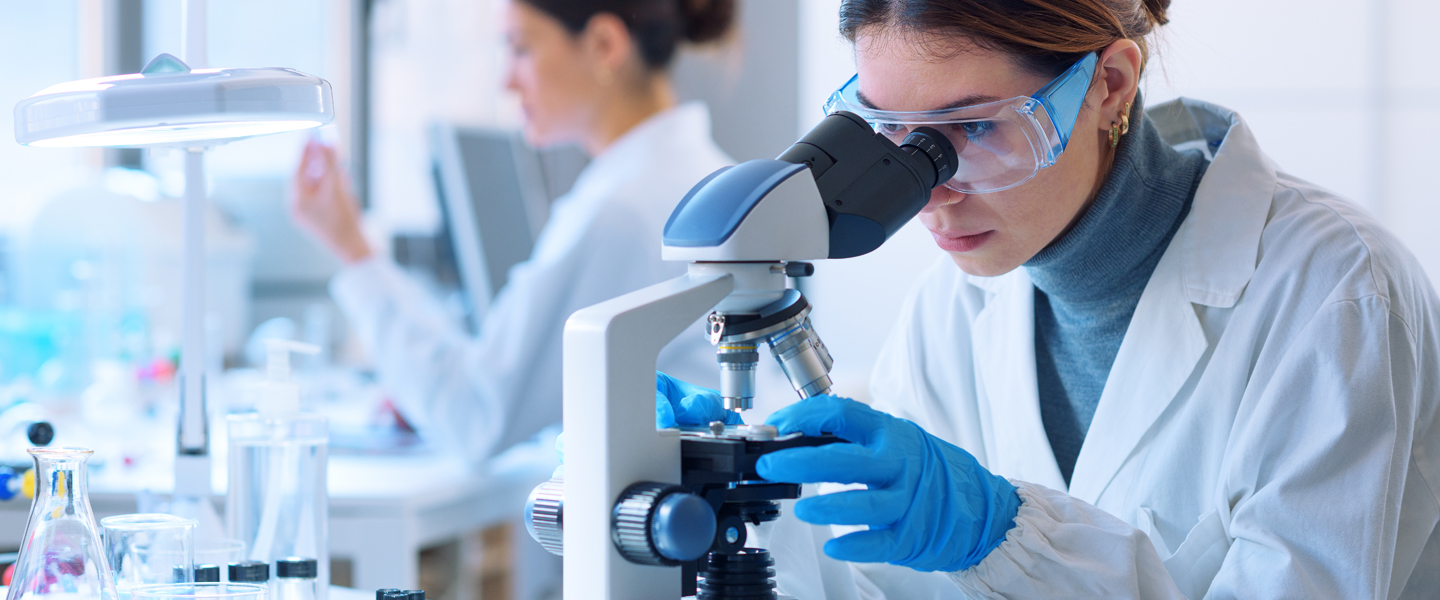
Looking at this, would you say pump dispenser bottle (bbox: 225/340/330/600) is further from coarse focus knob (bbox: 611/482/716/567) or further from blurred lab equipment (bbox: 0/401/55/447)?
blurred lab equipment (bbox: 0/401/55/447)

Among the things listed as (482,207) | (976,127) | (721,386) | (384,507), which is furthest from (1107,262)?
(482,207)

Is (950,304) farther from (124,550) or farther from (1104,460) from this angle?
(124,550)

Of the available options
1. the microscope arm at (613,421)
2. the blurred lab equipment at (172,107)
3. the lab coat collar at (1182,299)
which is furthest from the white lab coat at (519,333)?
the microscope arm at (613,421)

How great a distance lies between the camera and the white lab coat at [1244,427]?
948mm

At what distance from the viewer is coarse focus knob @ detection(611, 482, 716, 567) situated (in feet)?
2.35

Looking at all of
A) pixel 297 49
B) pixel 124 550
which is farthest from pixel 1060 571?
pixel 297 49

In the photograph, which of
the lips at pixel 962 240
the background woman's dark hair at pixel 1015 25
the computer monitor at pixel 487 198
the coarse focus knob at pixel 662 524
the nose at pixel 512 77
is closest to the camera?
the coarse focus knob at pixel 662 524

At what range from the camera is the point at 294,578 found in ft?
3.44

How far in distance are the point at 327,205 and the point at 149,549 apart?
1.58m

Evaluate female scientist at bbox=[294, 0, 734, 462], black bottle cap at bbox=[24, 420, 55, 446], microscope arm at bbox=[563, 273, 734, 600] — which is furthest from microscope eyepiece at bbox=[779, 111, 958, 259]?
female scientist at bbox=[294, 0, 734, 462]

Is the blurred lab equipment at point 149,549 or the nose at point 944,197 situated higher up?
the nose at point 944,197

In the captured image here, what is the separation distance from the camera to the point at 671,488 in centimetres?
75

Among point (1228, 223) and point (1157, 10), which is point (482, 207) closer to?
point (1157, 10)

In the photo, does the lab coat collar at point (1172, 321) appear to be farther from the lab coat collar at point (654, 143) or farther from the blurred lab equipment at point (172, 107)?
the lab coat collar at point (654, 143)
